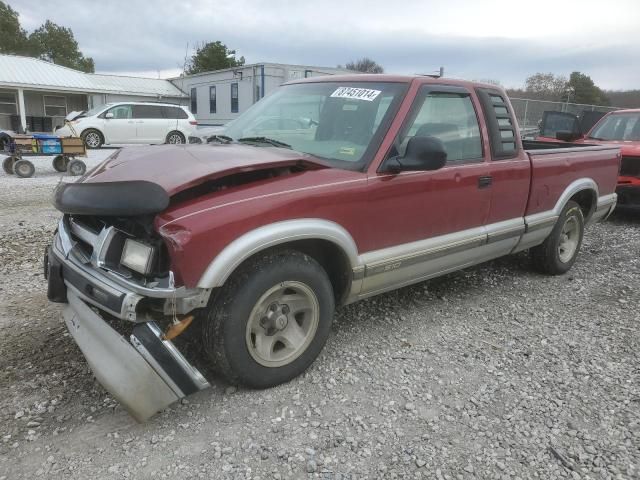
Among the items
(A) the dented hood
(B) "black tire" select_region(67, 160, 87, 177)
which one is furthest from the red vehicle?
(B) "black tire" select_region(67, 160, 87, 177)

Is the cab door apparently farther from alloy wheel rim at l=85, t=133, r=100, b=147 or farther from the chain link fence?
the chain link fence

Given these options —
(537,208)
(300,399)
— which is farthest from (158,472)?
(537,208)

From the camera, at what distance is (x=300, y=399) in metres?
2.95

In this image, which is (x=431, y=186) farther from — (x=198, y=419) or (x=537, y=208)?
(x=198, y=419)

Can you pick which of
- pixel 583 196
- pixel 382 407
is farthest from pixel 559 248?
pixel 382 407

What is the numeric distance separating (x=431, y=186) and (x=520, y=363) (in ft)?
4.51

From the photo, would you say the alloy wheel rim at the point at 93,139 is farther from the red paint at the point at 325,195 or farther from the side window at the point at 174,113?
the red paint at the point at 325,195

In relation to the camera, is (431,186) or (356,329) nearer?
(431,186)

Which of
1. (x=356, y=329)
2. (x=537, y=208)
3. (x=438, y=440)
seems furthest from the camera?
(x=537, y=208)

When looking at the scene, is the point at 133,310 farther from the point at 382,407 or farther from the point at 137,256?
the point at 382,407

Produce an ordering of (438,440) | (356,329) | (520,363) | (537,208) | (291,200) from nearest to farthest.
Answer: (438,440) → (291,200) → (520,363) → (356,329) → (537,208)

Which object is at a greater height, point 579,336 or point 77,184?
point 77,184

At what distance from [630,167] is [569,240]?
11.2 ft

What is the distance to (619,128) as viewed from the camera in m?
9.08
